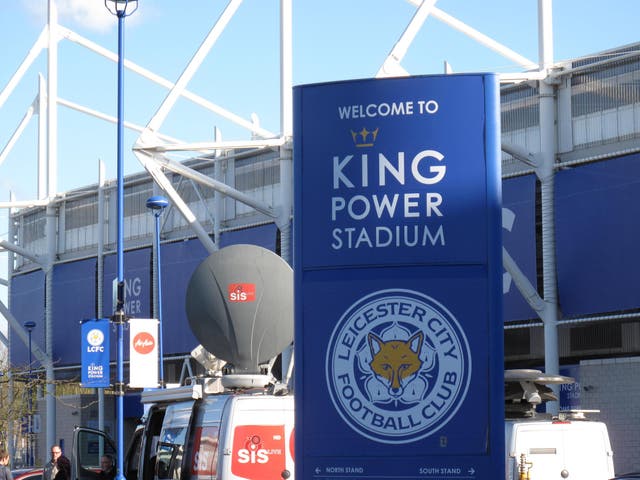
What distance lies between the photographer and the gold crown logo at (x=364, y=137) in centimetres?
776

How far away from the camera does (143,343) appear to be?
76.9ft

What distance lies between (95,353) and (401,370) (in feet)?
58.8

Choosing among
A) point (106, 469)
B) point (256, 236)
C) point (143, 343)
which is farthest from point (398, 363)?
point (256, 236)

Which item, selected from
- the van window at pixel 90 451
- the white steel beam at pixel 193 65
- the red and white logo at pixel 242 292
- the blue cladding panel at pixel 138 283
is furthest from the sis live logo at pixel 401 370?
the blue cladding panel at pixel 138 283

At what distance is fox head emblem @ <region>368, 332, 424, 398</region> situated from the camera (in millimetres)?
7512

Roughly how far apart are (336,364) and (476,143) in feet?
5.08

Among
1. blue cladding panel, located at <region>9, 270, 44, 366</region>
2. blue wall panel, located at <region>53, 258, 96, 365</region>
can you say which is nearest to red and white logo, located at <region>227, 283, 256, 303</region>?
blue wall panel, located at <region>53, 258, 96, 365</region>

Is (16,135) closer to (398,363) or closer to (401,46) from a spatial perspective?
(401,46)

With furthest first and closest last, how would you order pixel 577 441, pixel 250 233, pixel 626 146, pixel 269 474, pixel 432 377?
1. pixel 250 233
2. pixel 626 146
3. pixel 577 441
4. pixel 269 474
5. pixel 432 377

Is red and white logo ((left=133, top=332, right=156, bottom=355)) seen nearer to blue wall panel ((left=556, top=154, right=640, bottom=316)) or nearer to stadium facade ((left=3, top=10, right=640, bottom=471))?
stadium facade ((left=3, top=10, right=640, bottom=471))

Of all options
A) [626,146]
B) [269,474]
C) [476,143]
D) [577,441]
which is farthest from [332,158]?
[626,146]

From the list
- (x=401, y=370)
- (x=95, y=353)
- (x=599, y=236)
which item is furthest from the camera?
(x=599, y=236)

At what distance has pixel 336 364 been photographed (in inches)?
A: 304

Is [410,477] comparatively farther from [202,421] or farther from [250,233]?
[250,233]
